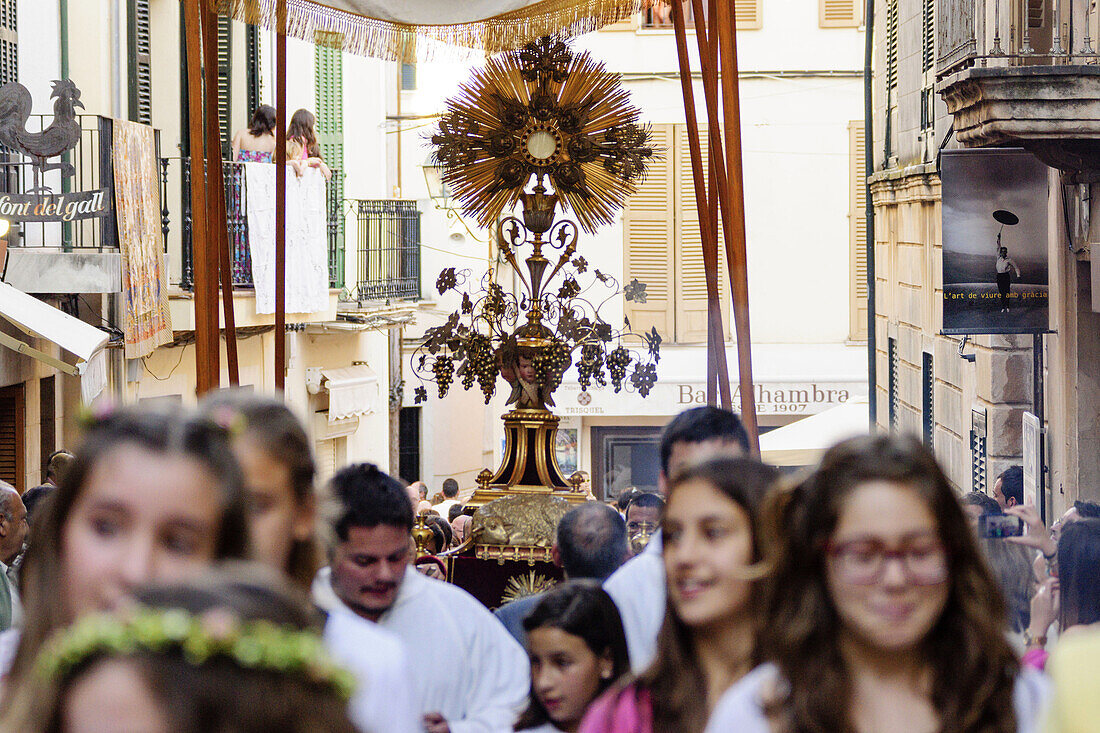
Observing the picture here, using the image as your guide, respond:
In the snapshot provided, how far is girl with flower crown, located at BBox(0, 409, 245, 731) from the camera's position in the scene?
1747mm

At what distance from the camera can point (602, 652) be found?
9.41 ft

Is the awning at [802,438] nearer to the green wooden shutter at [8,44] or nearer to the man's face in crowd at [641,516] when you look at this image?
the green wooden shutter at [8,44]

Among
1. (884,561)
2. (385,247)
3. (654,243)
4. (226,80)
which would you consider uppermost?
(226,80)

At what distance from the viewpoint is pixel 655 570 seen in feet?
10.4

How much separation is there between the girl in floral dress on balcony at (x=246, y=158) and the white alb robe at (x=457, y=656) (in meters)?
8.08

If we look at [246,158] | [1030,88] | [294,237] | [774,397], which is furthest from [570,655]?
[774,397]

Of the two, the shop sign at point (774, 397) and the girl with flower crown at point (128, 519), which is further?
the shop sign at point (774, 397)

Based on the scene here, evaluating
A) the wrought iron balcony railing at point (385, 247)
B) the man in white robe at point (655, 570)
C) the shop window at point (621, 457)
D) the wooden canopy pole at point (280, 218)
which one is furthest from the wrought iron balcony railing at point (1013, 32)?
the shop window at point (621, 457)

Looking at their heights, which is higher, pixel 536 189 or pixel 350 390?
pixel 536 189

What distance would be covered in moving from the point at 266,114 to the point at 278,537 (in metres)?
8.75

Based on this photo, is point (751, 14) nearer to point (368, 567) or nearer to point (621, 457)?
point (621, 457)

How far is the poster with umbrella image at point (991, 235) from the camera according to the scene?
9398mm

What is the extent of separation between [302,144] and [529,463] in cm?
640

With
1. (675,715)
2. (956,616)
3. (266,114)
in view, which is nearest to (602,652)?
(675,715)
